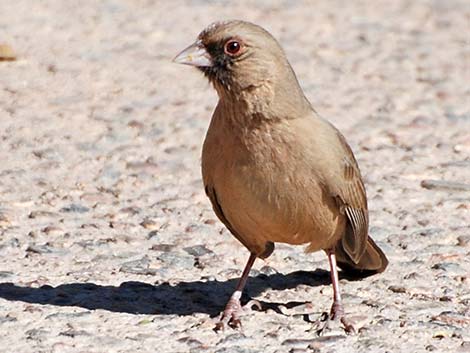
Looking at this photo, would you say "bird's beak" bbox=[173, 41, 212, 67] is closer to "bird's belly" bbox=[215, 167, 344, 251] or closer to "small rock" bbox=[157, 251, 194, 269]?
"bird's belly" bbox=[215, 167, 344, 251]

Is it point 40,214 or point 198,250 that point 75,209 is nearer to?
point 40,214

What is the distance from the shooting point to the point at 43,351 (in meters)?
6.08

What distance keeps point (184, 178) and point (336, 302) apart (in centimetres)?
254

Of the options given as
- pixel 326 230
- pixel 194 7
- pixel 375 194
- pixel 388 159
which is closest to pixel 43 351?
pixel 326 230

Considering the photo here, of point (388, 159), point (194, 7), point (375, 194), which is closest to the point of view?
point (375, 194)

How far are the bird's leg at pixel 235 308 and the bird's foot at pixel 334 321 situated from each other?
401mm

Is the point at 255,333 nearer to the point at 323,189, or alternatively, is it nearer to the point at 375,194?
the point at 323,189

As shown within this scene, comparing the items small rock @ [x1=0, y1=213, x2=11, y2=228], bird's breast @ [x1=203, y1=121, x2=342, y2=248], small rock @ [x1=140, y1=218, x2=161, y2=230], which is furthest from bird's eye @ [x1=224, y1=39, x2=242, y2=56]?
small rock @ [x1=0, y1=213, x2=11, y2=228]

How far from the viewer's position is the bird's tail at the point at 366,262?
7.21 meters

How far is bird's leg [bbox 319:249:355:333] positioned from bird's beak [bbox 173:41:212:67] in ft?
3.94

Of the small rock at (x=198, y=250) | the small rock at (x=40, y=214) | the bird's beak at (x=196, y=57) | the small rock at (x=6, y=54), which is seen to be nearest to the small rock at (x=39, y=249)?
the small rock at (x=40, y=214)

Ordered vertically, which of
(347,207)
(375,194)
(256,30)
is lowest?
(375,194)

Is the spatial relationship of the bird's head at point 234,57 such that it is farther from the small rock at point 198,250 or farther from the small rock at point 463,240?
the small rock at point 463,240

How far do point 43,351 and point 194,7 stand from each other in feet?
23.6
